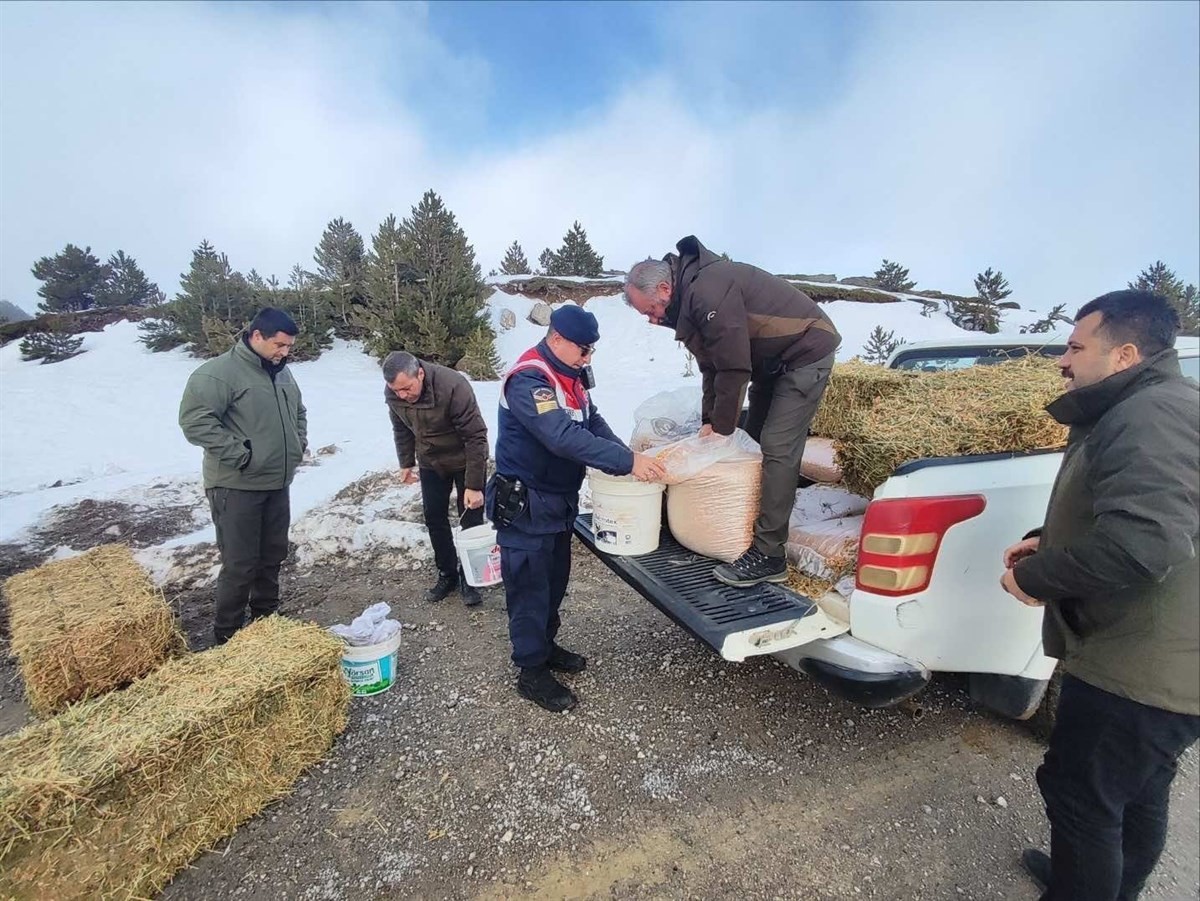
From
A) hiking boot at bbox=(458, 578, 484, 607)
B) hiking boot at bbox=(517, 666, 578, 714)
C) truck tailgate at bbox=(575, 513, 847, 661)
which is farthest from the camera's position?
hiking boot at bbox=(458, 578, 484, 607)

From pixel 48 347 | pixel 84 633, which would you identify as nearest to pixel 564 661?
pixel 84 633

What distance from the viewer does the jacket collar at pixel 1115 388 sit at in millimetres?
1635

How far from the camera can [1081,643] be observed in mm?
1749

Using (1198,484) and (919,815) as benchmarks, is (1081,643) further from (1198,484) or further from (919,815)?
(919,815)

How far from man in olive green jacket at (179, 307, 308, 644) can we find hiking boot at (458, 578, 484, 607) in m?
1.34

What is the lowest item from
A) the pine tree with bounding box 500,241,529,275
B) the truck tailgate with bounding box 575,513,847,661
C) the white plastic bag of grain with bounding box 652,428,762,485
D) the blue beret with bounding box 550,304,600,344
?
the truck tailgate with bounding box 575,513,847,661

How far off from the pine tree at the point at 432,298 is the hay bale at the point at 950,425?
10.9m

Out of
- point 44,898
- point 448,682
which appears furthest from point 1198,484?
point 44,898

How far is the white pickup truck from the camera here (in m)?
2.15

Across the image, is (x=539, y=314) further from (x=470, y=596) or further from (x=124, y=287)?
(x=124, y=287)

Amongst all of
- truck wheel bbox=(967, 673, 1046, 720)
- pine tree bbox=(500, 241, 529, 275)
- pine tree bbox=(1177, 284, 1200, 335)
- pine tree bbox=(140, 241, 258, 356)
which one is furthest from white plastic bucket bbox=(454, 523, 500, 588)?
pine tree bbox=(500, 241, 529, 275)

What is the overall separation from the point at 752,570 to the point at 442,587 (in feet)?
8.33

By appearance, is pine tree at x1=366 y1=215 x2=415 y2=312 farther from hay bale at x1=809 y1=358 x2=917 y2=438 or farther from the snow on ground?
hay bale at x1=809 y1=358 x2=917 y2=438

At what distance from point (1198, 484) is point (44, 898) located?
3.57 metres
